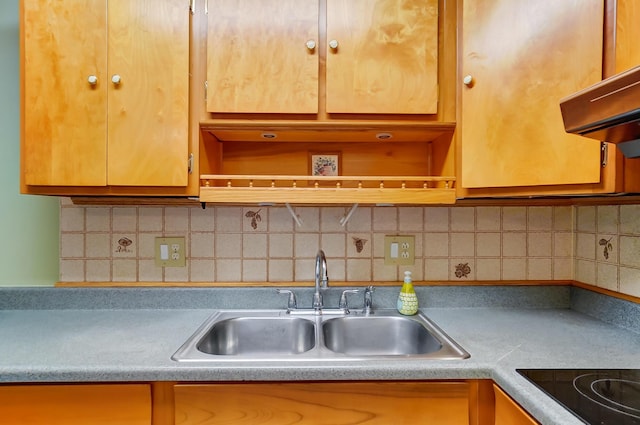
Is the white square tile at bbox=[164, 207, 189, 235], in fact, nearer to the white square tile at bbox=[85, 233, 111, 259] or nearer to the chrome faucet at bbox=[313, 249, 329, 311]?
the white square tile at bbox=[85, 233, 111, 259]

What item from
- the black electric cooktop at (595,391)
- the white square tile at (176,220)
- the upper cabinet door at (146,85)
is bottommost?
the black electric cooktop at (595,391)

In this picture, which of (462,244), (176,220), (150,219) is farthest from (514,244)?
(150,219)

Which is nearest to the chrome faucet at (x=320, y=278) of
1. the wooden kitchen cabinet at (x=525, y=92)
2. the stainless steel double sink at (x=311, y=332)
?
the stainless steel double sink at (x=311, y=332)

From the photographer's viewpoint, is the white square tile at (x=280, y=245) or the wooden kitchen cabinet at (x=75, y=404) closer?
the wooden kitchen cabinet at (x=75, y=404)

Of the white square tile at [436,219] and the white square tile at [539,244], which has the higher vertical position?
the white square tile at [436,219]

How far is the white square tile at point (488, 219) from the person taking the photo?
1.53 m

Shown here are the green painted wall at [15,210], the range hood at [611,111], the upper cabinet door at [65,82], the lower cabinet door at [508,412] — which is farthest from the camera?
the green painted wall at [15,210]

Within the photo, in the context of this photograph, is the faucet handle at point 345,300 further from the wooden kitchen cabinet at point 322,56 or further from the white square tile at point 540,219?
the white square tile at point 540,219

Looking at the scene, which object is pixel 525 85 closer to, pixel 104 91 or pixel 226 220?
pixel 226 220

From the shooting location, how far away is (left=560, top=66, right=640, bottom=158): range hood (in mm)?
A: 635

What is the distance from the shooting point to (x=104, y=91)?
1.18 metres

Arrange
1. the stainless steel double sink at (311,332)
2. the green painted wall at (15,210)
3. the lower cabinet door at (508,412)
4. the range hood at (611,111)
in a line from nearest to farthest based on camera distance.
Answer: the range hood at (611,111) → the lower cabinet door at (508,412) → the stainless steel double sink at (311,332) → the green painted wall at (15,210)

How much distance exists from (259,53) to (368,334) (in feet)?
3.41

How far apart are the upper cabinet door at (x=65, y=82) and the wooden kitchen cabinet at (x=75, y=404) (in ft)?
2.04
